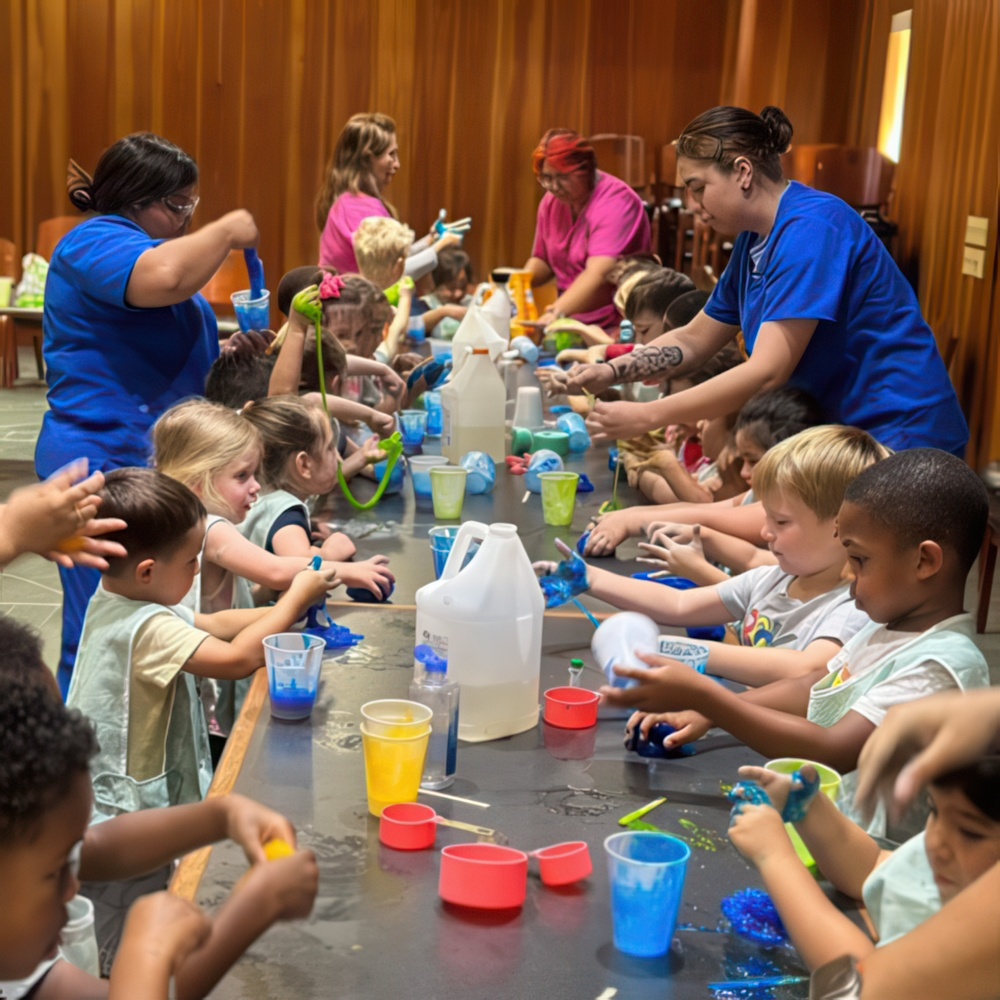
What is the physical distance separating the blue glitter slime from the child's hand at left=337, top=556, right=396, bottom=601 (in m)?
1.19

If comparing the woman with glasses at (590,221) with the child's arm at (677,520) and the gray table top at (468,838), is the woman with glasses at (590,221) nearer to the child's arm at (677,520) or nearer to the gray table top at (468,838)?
the child's arm at (677,520)

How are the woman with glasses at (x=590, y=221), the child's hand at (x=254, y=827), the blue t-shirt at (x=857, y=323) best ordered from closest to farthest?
1. the child's hand at (x=254, y=827)
2. the blue t-shirt at (x=857, y=323)
3. the woman with glasses at (x=590, y=221)

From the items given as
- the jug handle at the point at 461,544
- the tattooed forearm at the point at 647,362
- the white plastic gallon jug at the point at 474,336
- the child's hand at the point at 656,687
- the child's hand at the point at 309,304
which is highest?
the child's hand at the point at 309,304

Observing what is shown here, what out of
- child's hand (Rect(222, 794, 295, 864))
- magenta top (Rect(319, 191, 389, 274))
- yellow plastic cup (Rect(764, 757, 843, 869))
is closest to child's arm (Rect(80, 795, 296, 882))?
child's hand (Rect(222, 794, 295, 864))

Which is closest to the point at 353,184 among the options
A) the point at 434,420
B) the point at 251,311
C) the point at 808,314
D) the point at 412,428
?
the point at 434,420

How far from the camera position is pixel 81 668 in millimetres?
2230

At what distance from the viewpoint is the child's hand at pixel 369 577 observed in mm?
2582

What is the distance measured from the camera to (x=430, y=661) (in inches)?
79.0

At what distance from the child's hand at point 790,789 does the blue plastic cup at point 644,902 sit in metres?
0.14

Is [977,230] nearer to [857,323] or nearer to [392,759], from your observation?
[857,323]

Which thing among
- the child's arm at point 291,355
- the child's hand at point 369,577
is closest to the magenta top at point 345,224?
the child's arm at point 291,355

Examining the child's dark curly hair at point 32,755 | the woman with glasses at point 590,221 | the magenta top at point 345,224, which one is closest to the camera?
the child's dark curly hair at point 32,755

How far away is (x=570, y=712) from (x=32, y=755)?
3.53 ft

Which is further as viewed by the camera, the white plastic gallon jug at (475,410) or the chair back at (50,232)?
the chair back at (50,232)
